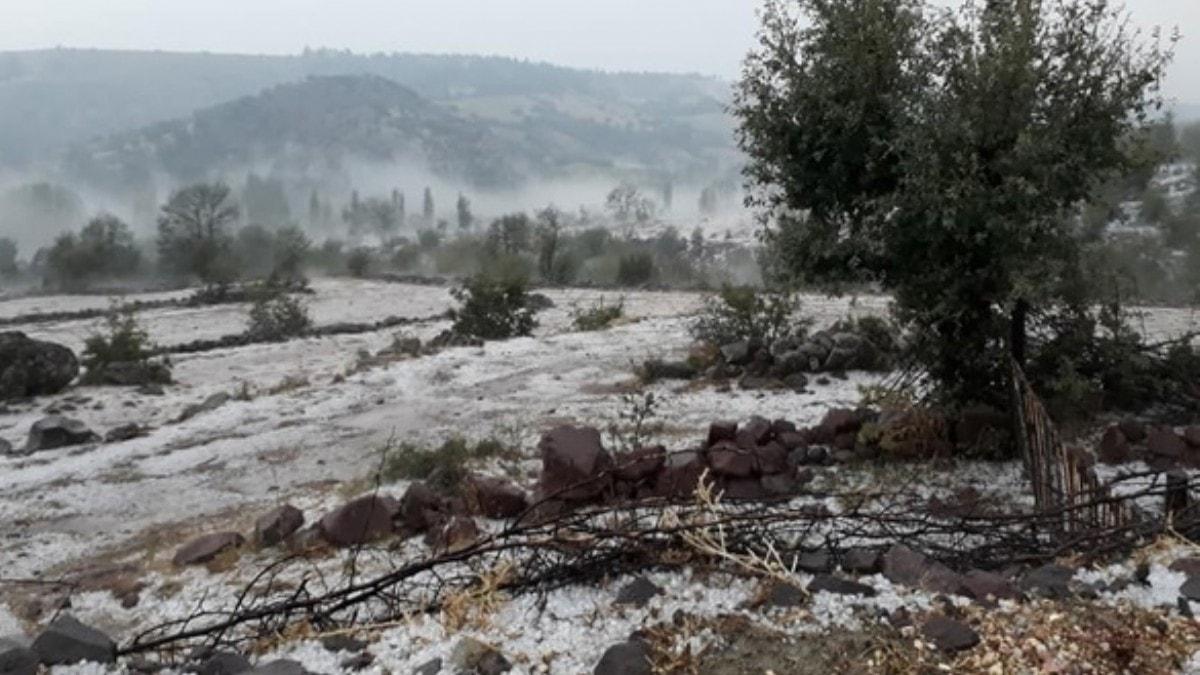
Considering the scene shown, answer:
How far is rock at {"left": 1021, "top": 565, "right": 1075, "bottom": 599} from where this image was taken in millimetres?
3576

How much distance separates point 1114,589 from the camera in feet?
11.9

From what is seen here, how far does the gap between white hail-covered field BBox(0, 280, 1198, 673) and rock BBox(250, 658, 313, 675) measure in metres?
0.12

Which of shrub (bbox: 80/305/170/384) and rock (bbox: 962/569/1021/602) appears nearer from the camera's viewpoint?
rock (bbox: 962/569/1021/602)

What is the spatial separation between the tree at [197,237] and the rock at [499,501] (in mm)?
34521

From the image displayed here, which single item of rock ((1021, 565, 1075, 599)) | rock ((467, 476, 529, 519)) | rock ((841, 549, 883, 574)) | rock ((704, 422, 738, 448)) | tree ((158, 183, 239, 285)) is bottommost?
tree ((158, 183, 239, 285))

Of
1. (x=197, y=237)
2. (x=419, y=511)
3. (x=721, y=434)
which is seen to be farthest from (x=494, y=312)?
(x=197, y=237)

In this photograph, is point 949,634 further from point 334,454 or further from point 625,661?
point 334,454

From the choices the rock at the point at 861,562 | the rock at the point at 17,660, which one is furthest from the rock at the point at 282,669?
A: the rock at the point at 861,562

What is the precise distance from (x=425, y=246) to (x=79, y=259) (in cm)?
2823

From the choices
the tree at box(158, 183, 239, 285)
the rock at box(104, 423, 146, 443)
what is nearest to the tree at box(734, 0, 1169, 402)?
the rock at box(104, 423, 146, 443)

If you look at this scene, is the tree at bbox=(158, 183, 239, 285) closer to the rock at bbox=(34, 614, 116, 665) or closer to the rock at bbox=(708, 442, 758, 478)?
the rock at bbox=(708, 442, 758, 478)

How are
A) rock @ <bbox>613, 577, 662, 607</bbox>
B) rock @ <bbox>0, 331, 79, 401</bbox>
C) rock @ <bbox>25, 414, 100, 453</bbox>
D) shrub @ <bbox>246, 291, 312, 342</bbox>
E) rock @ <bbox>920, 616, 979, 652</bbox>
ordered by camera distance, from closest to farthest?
1. rock @ <bbox>920, 616, 979, 652</bbox>
2. rock @ <bbox>613, 577, 662, 607</bbox>
3. rock @ <bbox>25, 414, 100, 453</bbox>
4. rock @ <bbox>0, 331, 79, 401</bbox>
5. shrub @ <bbox>246, 291, 312, 342</bbox>

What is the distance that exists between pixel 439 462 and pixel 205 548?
2.44 meters

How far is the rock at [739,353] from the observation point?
13834mm
